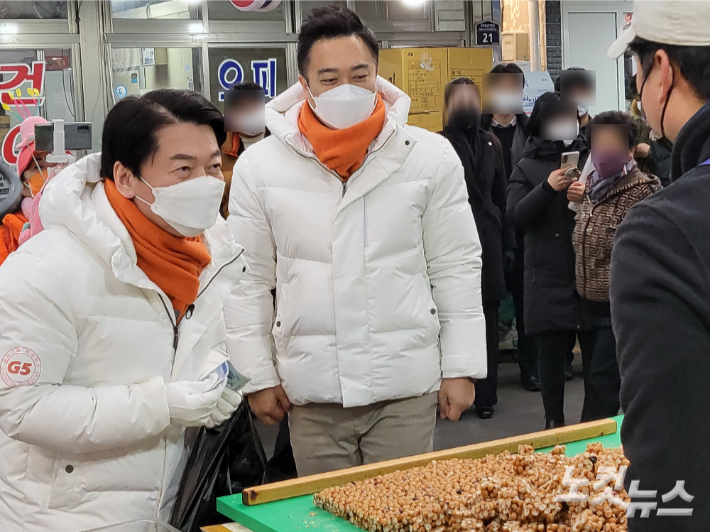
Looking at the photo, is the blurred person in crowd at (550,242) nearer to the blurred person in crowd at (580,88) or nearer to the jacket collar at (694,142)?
the blurred person in crowd at (580,88)

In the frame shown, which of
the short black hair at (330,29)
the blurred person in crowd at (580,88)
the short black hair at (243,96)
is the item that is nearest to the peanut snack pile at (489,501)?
the short black hair at (330,29)

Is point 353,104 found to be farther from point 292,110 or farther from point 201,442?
point 201,442

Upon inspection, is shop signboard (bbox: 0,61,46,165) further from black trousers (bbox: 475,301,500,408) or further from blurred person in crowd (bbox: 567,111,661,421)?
blurred person in crowd (bbox: 567,111,661,421)

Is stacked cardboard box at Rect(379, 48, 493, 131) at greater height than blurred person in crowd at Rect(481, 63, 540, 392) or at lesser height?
greater

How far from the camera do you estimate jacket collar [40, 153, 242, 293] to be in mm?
1786

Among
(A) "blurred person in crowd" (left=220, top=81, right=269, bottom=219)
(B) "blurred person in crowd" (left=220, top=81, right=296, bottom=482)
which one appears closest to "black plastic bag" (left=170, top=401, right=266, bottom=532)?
(B) "blurred person in crowd" (left=220, top=81, right=296, bottom=482)

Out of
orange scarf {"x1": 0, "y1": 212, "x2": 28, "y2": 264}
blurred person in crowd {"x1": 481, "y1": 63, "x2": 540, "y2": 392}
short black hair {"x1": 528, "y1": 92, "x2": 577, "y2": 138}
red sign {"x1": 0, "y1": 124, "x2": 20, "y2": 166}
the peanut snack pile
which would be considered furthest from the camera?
red sign {"x1": 0, "y1": 124, "x2": 20, "y2": 166}

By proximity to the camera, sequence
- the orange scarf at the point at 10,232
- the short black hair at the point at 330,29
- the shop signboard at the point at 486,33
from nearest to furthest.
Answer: the short black hair at the point at 330,29 < the orange scarf at the point at 10,232 < the shop signboard at the point at 486,33

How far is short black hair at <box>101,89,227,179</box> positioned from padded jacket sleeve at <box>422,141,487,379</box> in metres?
0.73

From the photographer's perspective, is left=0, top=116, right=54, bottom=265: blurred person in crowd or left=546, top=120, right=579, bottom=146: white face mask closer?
left=0, top=116, right=54, bottom=265: blurred person in crowd

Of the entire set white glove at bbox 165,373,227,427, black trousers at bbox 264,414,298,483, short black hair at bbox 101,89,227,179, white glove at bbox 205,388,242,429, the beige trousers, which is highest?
short black hair at bbox 101,89,227,179

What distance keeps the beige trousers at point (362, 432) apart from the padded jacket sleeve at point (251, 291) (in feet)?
0.56

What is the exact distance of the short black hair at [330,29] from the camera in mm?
2324


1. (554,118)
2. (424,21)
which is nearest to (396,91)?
(554,118)
